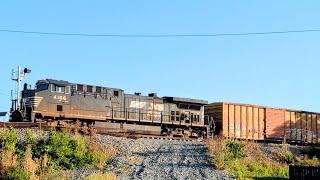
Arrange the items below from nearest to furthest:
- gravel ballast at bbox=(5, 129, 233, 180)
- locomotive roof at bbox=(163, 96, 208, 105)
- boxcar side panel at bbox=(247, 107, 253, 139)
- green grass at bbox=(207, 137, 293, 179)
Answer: gravel ballast at bbox=(5, 129, 233, 180), green grass at bbox=(207, 137, 293, 179), locomotive roof at bbox=(163, 96, 208, 105), boxcar side panel at bbox=(247, 107, 253, 139)

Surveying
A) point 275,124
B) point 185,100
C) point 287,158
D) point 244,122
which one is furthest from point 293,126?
point 287,158

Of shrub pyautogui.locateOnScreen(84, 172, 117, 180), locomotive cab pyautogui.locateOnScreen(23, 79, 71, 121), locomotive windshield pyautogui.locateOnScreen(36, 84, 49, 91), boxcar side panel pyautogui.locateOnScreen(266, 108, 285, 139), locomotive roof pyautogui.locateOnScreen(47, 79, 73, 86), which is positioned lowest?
shrub pyautogui.locateOnScreen(84, 172, 117, 180)

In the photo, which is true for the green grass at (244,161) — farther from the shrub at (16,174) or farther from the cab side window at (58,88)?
the cab side window at (58,88)

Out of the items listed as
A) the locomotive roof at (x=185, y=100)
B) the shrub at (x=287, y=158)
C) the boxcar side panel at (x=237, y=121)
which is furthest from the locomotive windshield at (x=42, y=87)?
the boxcar side panel at (x=237, y=121)

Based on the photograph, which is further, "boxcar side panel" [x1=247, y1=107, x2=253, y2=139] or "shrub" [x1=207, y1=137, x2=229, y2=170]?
"boxcar side panel" [x1=247, y1=107, x2=253, y2=139]

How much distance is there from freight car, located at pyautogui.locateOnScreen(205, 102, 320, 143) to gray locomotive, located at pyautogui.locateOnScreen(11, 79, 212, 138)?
1251 mm

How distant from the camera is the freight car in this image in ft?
103

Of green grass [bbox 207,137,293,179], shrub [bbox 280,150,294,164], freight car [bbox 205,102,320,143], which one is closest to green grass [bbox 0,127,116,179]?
green grass [bbox 207,137,293,179]

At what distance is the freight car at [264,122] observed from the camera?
31533 millimetres

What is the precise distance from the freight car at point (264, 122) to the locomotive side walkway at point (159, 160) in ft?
34.0

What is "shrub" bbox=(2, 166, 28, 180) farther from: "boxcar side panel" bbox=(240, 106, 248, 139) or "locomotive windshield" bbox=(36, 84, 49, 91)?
"boxcar side panel" bbox=(240, 106, 248, 139)

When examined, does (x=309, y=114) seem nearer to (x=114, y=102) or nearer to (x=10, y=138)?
(x=114, y=102)

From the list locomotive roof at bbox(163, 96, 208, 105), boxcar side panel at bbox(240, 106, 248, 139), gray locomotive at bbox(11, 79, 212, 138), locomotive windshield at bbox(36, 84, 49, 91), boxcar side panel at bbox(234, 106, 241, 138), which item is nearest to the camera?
gray locomotive at bbox(11, 79, 212, 138)

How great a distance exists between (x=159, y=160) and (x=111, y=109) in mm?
9927
